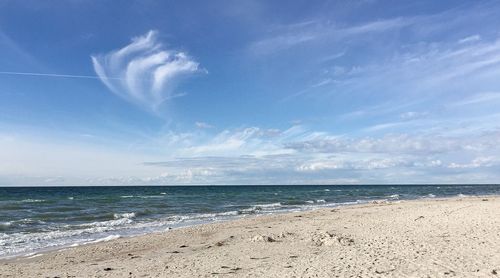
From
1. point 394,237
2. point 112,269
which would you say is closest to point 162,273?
point 112,269

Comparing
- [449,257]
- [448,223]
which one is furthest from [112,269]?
[448,223]

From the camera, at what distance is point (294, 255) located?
11.4 meters

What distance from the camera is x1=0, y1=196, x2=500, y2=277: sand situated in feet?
30.8

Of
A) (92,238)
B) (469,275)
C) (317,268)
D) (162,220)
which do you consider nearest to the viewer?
(469,275)

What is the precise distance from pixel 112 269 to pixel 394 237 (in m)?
9.31

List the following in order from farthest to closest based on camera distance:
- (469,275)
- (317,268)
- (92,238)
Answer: (92,238) < (317,268) < (469,275)

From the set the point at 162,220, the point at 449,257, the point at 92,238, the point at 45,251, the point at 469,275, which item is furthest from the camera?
the point at 162,220

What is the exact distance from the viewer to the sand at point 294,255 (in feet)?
30.8

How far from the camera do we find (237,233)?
1714 cm

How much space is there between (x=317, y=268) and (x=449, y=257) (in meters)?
3.61

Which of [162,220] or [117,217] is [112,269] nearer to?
[162,220]

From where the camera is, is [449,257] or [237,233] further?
[237,233]

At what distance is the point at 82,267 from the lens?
10750 millimetres

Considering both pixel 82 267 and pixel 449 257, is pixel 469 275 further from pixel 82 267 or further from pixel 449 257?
pixel 82 267
